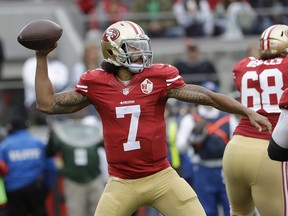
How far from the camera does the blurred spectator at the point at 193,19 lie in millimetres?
17281

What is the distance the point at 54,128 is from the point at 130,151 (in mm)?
5092

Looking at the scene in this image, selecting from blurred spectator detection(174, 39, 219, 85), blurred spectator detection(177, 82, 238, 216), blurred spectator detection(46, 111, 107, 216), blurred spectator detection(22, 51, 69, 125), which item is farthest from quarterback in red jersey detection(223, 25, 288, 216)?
blurred spectator detection(174, 39, 219, 85)

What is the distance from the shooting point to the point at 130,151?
787cm

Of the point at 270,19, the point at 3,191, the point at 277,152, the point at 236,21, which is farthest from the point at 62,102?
the point at 270,19

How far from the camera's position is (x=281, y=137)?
6.77 m

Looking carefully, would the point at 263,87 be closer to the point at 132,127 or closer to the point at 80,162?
the point at 132,127

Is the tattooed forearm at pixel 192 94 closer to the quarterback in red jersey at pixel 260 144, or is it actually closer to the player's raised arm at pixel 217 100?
the player's raised arm at pixel 217 100

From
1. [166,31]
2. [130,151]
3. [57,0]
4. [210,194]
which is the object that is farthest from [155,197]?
[57,0]

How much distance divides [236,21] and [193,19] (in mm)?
724

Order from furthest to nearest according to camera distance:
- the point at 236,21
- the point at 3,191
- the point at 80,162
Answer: the point at 236,21
the point at 80,162
the point at 3,191

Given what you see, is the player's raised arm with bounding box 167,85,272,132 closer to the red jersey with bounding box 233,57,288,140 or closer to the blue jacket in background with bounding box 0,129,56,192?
the red jersey with bounding box 233,57,288,140

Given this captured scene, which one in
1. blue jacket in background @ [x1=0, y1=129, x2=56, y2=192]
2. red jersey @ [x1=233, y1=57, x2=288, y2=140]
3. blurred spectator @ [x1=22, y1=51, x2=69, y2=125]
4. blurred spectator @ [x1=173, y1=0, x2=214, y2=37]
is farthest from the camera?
blurred spectator @ [x1=173, y1=0, x2=214, y2=37]

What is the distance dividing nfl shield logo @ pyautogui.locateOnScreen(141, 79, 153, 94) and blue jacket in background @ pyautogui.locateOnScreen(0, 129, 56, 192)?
4.40 meters

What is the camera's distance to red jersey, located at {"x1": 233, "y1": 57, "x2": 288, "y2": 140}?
331 inches
